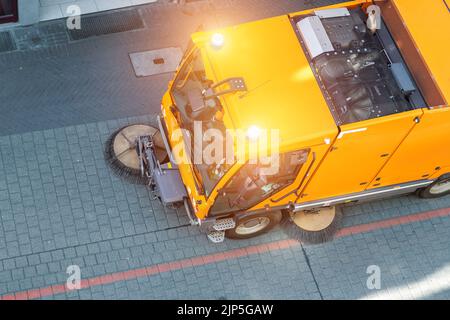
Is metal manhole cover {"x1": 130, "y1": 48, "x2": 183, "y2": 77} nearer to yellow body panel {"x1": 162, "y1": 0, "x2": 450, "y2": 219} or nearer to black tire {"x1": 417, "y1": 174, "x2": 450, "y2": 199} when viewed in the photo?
yellow body panel {"x1": 162, "y1": 0, "x2": 450, "y2": 219}

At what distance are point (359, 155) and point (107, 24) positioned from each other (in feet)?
20.7

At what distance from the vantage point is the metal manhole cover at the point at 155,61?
1423 cm

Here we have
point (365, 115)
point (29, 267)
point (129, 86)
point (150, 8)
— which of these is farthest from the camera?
point (150, 8)

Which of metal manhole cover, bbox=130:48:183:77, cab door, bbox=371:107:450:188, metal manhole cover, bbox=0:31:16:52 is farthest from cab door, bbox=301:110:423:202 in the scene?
metal manhole cover, bbox=0:31:16:52

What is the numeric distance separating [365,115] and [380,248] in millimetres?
2998

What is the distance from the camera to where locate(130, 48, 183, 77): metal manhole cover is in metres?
14.2

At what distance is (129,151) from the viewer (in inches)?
512

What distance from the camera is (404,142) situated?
36.6 ft

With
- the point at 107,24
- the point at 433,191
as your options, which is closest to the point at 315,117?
the point at 433,191

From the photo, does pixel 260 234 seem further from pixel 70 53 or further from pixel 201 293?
pixel 70 53

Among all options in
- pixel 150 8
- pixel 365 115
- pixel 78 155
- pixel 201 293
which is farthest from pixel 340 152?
pixel 150 8

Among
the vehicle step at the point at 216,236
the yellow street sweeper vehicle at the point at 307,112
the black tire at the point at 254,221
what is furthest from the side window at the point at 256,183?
the vehicle step at the point at 216,236

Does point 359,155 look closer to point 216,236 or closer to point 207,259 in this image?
point 216,236
